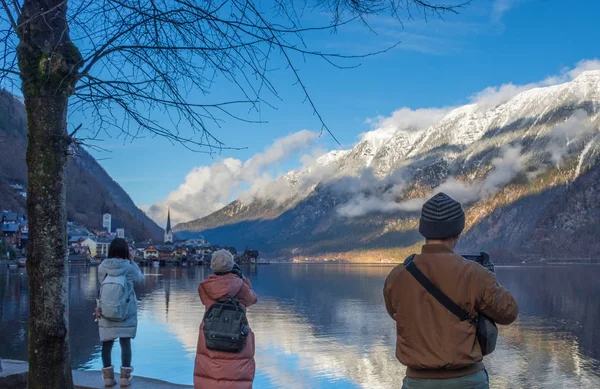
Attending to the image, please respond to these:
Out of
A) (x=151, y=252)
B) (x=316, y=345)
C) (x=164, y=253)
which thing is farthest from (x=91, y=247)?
(x=316, y=345)

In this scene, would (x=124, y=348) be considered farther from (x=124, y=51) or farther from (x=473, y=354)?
(x=473, y=354)

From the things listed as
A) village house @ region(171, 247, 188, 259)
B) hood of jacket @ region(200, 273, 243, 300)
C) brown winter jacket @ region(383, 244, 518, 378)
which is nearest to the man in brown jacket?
brown winter jacket @ region(383, 244, 518, 378)

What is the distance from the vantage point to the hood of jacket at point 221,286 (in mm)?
5777

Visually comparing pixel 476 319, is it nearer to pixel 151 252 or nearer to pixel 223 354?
pixel 223 354

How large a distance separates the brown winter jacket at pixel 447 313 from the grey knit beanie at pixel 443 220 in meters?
0.09

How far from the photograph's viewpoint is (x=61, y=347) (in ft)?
17.1

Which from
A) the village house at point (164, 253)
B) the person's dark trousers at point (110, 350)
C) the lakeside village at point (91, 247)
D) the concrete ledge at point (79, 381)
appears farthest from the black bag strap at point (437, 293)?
the village house at point (164, 253)

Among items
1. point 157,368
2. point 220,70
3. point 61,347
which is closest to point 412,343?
point 220,70

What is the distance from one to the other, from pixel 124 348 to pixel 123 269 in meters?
0.99

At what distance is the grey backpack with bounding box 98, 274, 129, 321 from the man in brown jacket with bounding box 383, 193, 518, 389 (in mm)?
4339

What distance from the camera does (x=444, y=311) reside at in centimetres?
367

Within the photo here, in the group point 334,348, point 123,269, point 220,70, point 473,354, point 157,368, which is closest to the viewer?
point 473,354

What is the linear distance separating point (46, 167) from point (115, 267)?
2548 millimetres

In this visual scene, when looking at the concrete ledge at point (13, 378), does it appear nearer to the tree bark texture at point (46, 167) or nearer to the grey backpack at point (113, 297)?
the grey backpack at point (113, 297)
